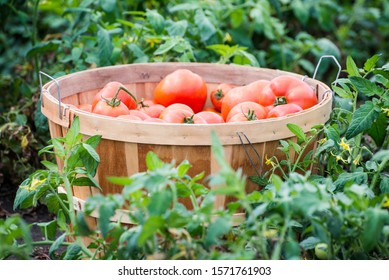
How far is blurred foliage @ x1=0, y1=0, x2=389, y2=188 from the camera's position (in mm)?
2684

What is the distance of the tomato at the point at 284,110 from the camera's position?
198 centimetres

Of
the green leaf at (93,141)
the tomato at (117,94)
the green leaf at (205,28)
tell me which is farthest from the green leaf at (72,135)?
the green leaf at (205,28)

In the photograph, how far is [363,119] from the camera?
1756mm

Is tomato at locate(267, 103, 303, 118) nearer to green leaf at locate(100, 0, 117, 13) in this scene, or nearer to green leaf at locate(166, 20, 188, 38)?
green leaf at locate(166, 20, 188, 38)

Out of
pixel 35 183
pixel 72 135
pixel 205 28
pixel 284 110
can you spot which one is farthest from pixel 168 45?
pixel 35 183

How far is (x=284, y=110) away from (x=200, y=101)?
1.38ft

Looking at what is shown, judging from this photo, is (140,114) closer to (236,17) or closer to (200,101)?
(200,101)

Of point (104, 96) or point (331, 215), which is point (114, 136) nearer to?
point (104, 96)

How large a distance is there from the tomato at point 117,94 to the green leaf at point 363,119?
738 millimetres

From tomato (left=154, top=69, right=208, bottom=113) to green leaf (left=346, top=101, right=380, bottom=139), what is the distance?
684 mm

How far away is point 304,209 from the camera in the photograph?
1.16 m

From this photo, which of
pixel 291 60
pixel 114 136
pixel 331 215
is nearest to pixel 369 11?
pixel 291 60

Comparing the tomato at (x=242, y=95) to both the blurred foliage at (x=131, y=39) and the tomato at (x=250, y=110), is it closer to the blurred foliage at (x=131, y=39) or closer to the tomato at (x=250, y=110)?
the tomato at (x=250, y=110)

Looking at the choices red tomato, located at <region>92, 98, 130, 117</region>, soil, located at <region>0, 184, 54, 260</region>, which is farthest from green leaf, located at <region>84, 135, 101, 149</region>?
soil, located at <region>0, 184, 54, 260</region>
